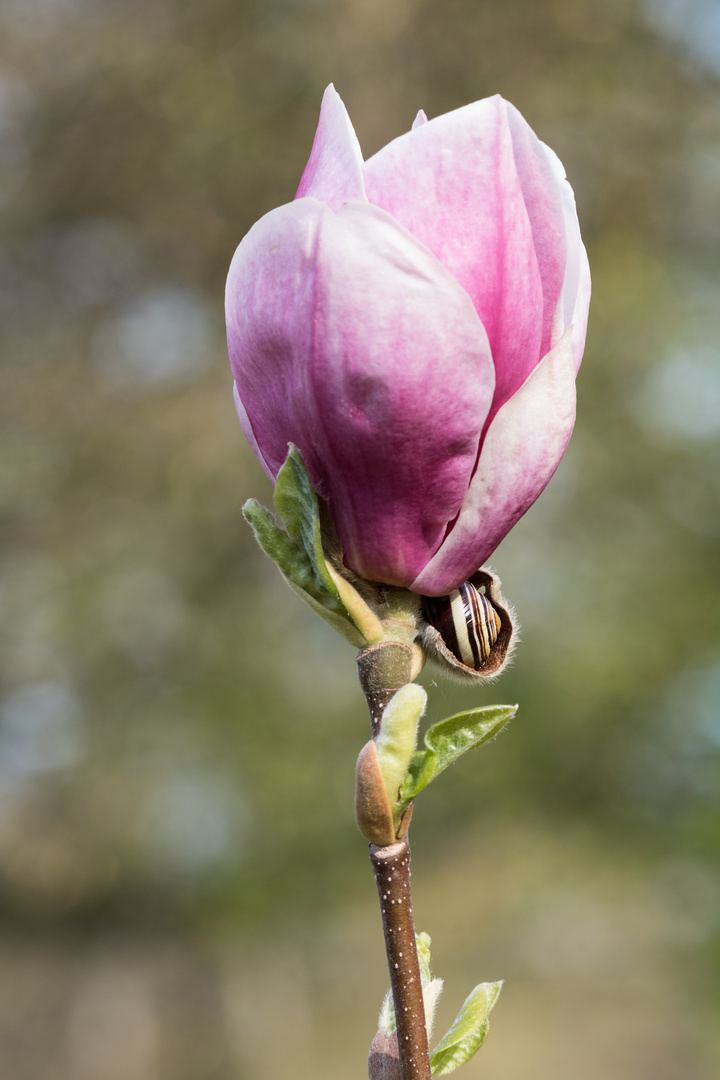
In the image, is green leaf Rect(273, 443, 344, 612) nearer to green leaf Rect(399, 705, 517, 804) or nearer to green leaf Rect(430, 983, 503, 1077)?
green leaf Rect(399, 705, 517, 804)

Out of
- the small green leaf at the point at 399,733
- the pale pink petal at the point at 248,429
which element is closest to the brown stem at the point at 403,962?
the small green leaf at the point at 399,733

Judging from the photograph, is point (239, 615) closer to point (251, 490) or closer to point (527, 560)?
point (251, 490)

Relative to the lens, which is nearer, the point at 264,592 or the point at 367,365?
the point at 367,365

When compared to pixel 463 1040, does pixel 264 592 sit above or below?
above

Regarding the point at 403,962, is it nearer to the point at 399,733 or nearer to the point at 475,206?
the point at 399,733

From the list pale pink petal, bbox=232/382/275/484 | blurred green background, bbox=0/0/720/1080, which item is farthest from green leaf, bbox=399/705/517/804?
blurred green background, bbox=0/0/720/1080

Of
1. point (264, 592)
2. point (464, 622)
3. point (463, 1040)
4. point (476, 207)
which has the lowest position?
point (463, 1040)

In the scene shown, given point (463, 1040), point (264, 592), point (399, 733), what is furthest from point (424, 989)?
point (264, 592)

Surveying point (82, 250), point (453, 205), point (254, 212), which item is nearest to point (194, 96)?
point (254, 212)
